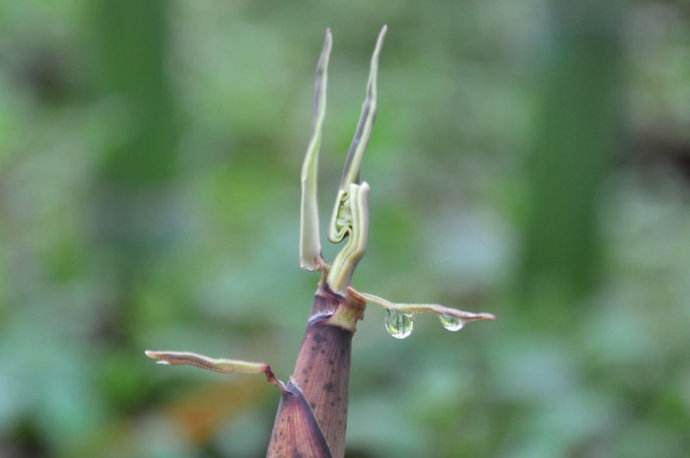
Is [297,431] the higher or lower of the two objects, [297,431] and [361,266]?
the lower

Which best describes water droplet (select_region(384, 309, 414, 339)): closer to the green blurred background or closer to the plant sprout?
the plant sprout

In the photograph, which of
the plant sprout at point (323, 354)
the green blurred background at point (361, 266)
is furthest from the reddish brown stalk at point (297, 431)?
the green blurred background at point (361, 266)

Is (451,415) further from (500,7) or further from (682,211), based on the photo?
(500,7)

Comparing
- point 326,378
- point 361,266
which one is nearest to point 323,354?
point 326,378

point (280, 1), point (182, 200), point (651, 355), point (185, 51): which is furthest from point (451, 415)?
point (280, 1)

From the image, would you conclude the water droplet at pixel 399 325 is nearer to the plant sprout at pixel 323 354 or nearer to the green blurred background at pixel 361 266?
the plant sprout at pixel 323 354

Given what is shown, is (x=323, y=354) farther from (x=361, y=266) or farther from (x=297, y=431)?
(x=361, y=266)

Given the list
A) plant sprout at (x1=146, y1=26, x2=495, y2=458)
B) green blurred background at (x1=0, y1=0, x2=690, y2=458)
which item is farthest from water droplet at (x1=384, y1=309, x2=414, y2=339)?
green blurred background at (x1=0, y1=0, x2=690, y2=458)
